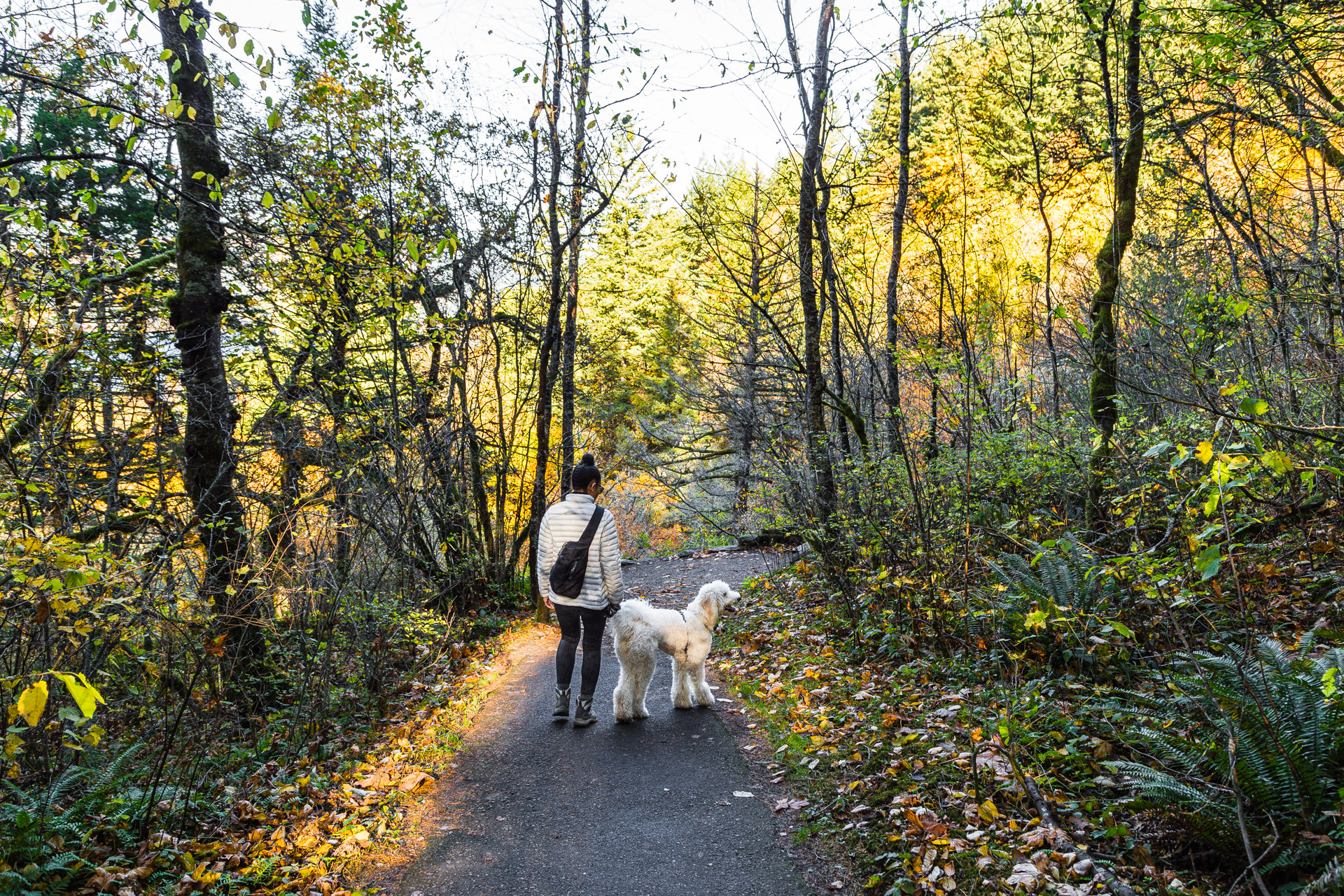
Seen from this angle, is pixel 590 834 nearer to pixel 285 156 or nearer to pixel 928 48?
pixel 285 156

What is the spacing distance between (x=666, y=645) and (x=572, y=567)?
1227 millimetres

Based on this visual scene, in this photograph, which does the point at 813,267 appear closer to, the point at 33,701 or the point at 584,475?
the point at 584,475

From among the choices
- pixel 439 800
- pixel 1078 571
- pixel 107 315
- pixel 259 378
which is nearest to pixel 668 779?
pixel 439 800

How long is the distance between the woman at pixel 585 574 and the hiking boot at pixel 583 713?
13mm

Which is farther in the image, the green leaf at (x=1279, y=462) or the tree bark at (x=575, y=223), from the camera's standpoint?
the tree bark at (x=575, y=223)

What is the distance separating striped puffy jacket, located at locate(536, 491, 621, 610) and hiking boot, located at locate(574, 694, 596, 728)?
38.7 inches

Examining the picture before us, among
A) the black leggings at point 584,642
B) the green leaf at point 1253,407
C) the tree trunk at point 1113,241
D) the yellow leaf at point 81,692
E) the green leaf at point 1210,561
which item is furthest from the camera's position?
the tree trunk at point 1113,241

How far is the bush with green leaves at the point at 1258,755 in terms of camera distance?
3.16m

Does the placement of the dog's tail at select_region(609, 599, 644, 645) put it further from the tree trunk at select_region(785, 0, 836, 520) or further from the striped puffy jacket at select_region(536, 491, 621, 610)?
the tree trunk at select_region(785, 0, 836, 520)

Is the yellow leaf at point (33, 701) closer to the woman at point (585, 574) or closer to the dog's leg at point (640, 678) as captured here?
the woman at point (585, 574)

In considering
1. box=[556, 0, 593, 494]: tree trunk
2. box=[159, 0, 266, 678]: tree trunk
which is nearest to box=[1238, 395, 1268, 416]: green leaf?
box=[159, 0, 266, 678]: tree trunk

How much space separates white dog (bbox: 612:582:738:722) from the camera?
21.0 ft

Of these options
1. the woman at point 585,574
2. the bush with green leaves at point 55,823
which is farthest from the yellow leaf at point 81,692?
the woman at point 585,574

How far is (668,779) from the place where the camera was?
5.36 metres
